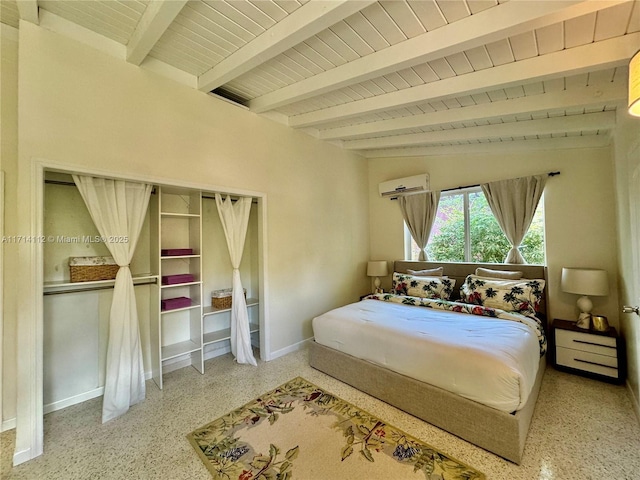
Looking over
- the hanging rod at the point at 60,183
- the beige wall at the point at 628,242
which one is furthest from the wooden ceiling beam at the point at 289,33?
the beige wall at the point at 628,242

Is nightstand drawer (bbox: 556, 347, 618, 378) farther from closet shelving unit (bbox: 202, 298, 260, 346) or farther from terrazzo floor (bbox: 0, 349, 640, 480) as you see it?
closet shelving unit (bbox: 202, 298, 260, 346)

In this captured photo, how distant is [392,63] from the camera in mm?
1979

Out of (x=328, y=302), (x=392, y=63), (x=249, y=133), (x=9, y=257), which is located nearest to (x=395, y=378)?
(x=328, y=302)

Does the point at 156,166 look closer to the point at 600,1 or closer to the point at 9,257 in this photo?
the point at 9,257

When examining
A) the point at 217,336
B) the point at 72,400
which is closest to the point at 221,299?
the point at 217,336

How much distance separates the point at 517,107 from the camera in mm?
2441

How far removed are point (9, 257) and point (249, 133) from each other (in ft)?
7.67

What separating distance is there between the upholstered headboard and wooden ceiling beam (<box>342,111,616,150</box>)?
1.58 metres

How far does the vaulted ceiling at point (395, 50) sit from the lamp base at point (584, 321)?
1.89 m

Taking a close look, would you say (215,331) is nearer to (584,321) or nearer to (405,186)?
(405,186)

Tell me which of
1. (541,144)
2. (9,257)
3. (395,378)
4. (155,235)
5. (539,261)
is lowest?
(395,378)

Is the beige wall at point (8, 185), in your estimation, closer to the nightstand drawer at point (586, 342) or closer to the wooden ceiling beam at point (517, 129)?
the wooden ceiling beam at point (517, 129)

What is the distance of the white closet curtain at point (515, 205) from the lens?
329 cm

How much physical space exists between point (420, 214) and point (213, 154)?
3.09 m
